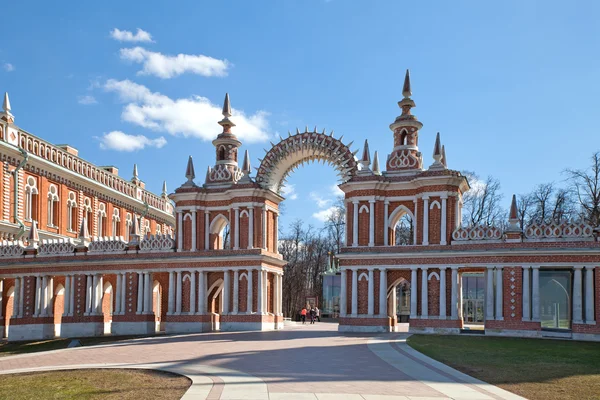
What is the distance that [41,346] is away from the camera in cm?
3775

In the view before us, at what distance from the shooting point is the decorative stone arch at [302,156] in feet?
132

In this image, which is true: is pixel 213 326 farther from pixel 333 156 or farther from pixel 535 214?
pixel 535 214

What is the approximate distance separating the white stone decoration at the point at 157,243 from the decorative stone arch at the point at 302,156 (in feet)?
22.7

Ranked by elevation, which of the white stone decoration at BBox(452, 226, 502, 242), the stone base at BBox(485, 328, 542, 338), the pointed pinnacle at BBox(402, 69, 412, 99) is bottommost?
the stone base at BBox(485, 328, 542, 338)

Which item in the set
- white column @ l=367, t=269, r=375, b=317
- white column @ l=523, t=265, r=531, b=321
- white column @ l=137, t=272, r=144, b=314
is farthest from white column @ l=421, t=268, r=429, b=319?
white column @ l=137, t=272, r=144, b=314

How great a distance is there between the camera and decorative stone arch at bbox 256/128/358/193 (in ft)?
132

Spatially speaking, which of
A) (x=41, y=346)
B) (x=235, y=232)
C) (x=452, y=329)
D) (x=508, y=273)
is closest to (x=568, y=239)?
(x=508, y=273)

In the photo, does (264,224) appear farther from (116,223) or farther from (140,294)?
(116,223)

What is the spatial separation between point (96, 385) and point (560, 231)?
25.1 metres

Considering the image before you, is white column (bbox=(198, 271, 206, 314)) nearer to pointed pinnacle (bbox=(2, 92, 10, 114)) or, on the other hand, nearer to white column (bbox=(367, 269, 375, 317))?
white column (bbox=(367, 269, 375, 317))

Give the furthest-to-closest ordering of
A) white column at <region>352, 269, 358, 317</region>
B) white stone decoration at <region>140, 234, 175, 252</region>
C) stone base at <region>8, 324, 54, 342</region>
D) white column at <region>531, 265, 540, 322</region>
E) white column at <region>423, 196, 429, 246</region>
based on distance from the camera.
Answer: stone base at <region>8, 324, 54, 342</region> < white stone decoration at <region>140, 234, 175, 252</region> < white column at <region>352, 269, 358, 317</region> < white column at <region>423, 196, 429, 246</region> < white column at <region>531, 265, 540, 322</region>

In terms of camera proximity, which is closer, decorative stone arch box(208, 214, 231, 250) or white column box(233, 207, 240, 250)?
white column box(233, 207, 240, 250)

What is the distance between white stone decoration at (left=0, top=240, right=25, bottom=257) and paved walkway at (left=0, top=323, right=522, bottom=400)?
16.8 meters

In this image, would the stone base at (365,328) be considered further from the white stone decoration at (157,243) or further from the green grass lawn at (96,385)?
the green grass lawn at (96,385)
